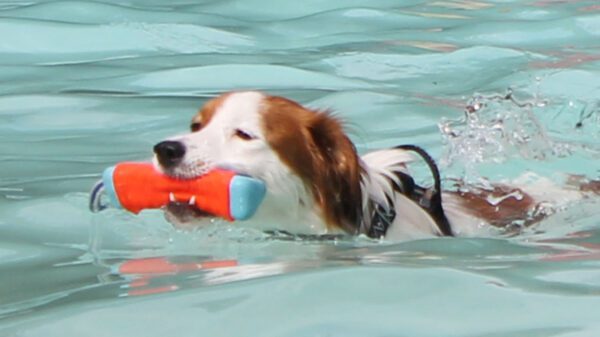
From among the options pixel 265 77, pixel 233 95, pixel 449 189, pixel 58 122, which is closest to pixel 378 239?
pixel 233 95

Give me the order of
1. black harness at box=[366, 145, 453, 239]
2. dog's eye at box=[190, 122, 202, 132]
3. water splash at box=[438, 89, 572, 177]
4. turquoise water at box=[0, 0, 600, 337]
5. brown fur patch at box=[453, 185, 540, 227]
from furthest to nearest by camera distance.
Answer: water splash at box=[438, 89, 572, 177], brown fur patch at box=[453, 185, 540, 227], black harness at box=[366, 145, 453, 239], dog's eye at box=[190, 122, 202, 132], turquoise water at box=[0, 0, 600, 337]

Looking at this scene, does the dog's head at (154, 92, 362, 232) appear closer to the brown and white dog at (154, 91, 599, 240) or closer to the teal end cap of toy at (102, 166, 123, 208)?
the brown and white dog at (154, 91, 599, 240)

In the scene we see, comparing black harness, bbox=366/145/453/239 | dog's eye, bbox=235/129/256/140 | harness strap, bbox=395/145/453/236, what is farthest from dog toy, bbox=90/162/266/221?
harness strap, bbox=395/145/453/236

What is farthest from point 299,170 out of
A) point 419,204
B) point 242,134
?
point 419,204

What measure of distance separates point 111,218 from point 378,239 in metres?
0.87

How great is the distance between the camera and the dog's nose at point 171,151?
454 cm

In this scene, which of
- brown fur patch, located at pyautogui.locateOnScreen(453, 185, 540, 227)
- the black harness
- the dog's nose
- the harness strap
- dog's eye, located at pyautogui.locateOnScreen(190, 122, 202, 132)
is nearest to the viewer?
the dog's nose

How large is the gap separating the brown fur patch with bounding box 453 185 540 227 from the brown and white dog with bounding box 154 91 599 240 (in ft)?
0.66

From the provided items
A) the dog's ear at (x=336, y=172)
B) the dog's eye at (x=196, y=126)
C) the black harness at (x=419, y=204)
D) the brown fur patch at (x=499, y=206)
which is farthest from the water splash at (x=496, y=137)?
the dog's eye at (x=196, y=126)

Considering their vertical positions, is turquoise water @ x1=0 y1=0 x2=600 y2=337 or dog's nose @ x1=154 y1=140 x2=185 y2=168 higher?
dog's nose @ x1=154 y1=140 x2=185 y2=168

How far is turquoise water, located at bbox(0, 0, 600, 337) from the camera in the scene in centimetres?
360

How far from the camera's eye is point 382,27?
897 centimetres

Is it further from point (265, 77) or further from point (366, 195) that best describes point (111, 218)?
point (265, 77)

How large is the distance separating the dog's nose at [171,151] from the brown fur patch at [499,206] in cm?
120
